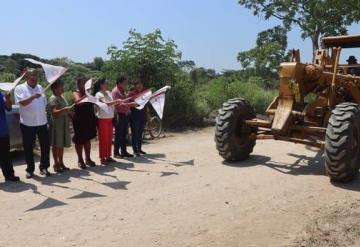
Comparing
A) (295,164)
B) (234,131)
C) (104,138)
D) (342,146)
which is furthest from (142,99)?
(342,146)

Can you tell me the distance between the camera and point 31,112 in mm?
7887

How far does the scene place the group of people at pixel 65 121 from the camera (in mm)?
7852

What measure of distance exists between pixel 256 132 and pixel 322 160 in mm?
1381

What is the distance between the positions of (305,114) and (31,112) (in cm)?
445

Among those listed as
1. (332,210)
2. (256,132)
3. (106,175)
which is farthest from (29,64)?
(332,210)

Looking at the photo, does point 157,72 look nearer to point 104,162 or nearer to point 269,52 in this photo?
Result: point 104,162

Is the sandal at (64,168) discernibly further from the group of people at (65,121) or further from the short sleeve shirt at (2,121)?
the short sleeve shirt at (2,121)

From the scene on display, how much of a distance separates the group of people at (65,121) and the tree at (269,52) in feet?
54.7

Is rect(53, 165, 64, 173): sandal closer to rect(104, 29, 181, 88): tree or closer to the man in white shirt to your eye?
the man in white shirt

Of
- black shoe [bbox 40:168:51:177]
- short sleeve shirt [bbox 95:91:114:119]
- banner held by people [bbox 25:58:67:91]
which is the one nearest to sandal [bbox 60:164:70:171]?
black shoe [bbox 40:168:51:177]

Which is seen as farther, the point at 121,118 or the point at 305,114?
the point at 121,118

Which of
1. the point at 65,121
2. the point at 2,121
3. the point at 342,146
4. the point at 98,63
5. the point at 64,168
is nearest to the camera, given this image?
the point at 342,146

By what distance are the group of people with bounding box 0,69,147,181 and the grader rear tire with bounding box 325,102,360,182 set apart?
3972mm

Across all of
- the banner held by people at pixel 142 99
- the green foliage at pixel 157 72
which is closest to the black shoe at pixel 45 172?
the banner held by people at pixel 142 99
